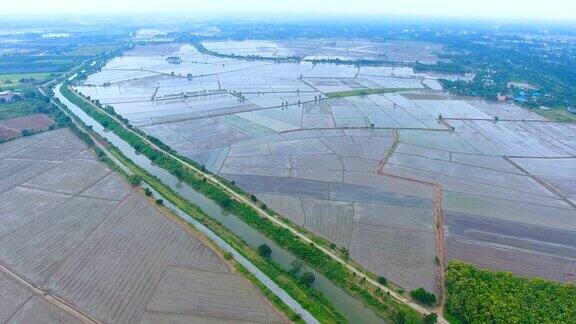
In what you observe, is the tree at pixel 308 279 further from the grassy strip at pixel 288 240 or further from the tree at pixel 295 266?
the grassy strip at pixel 288 240

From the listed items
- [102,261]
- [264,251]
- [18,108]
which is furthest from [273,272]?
[18,108]

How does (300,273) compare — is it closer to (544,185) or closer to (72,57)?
(544,185)

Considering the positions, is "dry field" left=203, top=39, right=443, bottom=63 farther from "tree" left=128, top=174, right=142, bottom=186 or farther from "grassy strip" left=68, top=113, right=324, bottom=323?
"tree" left=128, top=174, right=142, bottom=186

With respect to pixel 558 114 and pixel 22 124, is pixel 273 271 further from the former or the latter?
pixel 558 114

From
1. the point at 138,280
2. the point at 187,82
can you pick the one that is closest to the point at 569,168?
the point at 138,280

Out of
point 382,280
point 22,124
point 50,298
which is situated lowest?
point 50,298

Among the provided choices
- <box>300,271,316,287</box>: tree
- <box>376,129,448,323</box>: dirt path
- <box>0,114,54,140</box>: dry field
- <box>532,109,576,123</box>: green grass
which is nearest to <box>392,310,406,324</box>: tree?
<box>376,129,448,323</box>: dirt path
